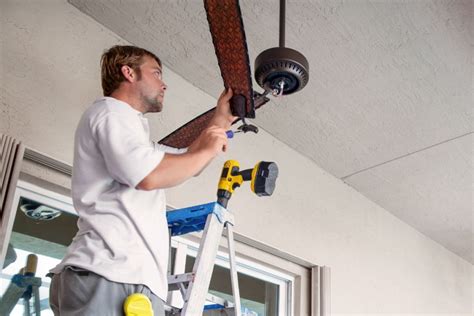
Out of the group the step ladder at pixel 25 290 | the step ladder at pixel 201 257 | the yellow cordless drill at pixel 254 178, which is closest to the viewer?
the step ladder at pixel 201 257

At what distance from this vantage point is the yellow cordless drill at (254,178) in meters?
1.49

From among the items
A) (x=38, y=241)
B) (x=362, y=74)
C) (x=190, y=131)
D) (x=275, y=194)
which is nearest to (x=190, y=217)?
(x=190, y=131)

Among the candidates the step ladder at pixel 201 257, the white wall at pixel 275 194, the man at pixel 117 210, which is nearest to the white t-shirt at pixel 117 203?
the man at pixel 117 210

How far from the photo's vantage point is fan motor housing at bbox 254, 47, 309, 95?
1.59m

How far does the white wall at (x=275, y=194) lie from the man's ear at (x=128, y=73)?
626 millimetres

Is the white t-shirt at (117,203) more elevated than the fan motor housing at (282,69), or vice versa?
the fan motor housing at (282,69)

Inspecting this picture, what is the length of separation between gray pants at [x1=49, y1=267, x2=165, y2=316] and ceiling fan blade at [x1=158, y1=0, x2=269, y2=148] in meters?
0.65

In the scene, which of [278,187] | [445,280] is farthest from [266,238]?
[445,280]

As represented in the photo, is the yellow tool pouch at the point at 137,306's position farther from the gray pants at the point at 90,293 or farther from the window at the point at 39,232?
the window at the point at 39,232

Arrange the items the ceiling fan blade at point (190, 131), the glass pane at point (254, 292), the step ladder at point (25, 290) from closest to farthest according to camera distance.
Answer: the ceiling fan blade at point (190, 131)
the step ladder at point (25, 290)
the glass pane at point (254, 292)

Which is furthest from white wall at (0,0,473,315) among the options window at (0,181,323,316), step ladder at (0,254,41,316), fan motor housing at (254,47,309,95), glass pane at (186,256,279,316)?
fan motor housing at (254,47,309,95)

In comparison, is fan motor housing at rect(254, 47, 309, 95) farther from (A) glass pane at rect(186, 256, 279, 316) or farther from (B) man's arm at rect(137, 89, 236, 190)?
(A) glass pane at rect(186, 256, 279, 316)

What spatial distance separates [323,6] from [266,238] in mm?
1276

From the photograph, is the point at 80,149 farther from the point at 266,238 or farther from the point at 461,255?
the point at 461,255
